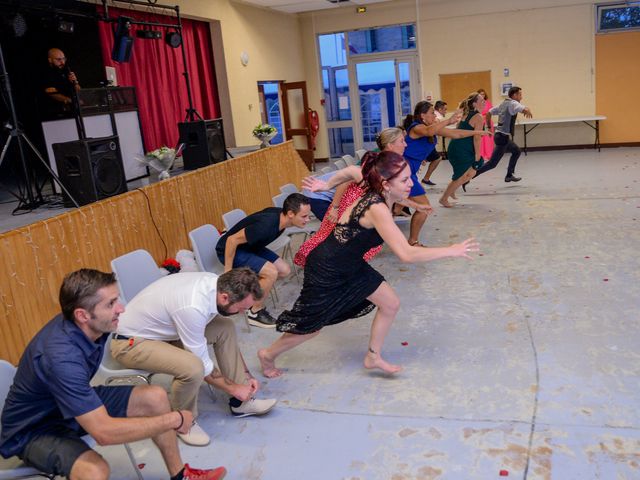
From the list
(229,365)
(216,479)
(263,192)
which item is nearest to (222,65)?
(263,192)

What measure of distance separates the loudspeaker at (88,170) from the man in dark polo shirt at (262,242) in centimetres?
110

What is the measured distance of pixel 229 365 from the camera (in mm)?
3053

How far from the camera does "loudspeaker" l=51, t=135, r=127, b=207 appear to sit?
4539mm

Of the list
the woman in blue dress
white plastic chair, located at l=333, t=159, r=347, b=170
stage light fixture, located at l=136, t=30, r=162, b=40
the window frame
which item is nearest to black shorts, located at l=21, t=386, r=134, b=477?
the woman in blue dress

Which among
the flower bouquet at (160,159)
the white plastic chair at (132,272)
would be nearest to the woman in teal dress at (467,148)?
the flower bouquet at (160,159)

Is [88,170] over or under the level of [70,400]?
over

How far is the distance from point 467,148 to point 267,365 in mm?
4841

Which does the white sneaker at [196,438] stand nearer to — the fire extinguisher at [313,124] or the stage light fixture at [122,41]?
the stage light fixture at [122,41]

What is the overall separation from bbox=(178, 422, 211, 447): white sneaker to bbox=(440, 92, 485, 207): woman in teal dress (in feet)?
17.5

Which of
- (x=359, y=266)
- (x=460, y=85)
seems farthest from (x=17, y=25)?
(x=460, y=85)

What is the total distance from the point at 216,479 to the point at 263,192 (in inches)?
195

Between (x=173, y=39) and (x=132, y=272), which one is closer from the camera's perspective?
(x=132, y=272)

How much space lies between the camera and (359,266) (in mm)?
3244

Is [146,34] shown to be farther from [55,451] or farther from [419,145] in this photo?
[55,451]
